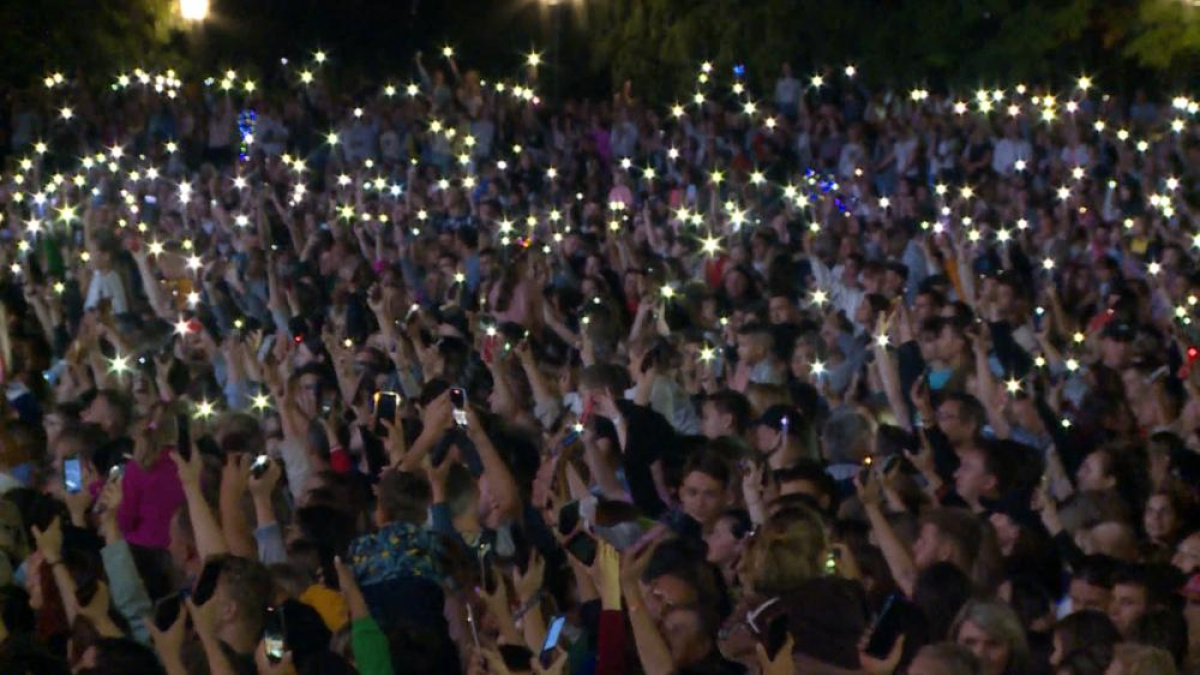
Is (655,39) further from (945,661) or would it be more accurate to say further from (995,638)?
(945,661)

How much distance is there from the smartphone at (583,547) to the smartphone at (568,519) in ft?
0.29

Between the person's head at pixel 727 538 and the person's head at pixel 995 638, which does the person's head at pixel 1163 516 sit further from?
the person's head at pixel 995 638

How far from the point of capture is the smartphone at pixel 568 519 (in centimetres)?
646

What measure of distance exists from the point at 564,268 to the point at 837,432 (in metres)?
5.96

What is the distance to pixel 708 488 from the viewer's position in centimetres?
684

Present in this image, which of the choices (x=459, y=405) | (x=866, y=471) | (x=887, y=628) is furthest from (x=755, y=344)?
(x=887, y=628)

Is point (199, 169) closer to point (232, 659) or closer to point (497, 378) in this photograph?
point (497, 378)

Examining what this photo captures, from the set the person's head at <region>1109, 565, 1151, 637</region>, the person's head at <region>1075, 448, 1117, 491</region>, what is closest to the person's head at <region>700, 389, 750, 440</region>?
the person's head at <region>1075, 448, 1117, 491</region>

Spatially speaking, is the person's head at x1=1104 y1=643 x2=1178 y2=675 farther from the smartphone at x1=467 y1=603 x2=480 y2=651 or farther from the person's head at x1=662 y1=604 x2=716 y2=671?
the smartphone at x1=467 y1=603 x2=480 y2=651

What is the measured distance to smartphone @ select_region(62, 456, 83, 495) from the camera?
7.94 metres

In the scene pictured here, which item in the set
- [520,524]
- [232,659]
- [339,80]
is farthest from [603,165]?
[232,659]

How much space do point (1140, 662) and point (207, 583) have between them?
8.20 feet

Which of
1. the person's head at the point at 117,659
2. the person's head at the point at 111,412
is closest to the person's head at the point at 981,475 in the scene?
the person's head at the point at 117,659

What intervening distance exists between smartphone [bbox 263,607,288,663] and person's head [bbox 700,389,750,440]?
8.90 ft
